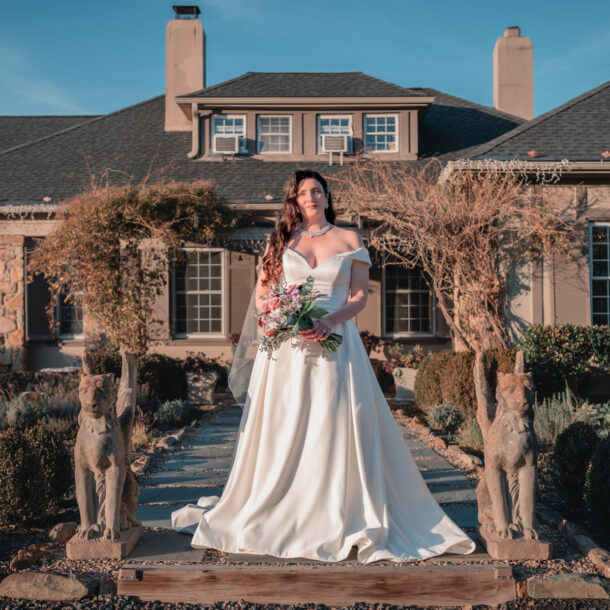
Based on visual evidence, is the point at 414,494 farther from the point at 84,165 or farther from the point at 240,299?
the point at 84,165

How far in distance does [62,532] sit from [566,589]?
3073 millimetres

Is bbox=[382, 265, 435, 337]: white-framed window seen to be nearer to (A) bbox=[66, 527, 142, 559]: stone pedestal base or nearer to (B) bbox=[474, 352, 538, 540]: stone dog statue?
(B) bbox=[474, 352, 538, 540]: stone dog statue

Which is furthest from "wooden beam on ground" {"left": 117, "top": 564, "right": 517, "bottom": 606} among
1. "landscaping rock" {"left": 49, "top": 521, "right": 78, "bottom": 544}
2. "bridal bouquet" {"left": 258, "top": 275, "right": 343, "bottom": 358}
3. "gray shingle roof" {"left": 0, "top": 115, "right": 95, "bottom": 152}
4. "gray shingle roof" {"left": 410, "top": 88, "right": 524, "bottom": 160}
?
"gray shingle roof" {"left": 0, "top": 115, "right": 95, "bottom": 152}

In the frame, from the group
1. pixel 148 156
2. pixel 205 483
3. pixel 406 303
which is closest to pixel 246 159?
pixel 148 156

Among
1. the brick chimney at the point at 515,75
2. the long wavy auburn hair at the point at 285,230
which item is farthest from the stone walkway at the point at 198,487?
the brick chimney at the point at 515,75

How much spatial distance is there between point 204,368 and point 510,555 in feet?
26.4

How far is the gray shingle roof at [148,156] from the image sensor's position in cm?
1251

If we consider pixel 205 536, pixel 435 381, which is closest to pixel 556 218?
pixel 435 381

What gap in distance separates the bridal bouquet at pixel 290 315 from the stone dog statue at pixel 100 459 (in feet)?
3.11

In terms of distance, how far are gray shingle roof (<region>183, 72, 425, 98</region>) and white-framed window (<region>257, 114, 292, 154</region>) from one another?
57cm

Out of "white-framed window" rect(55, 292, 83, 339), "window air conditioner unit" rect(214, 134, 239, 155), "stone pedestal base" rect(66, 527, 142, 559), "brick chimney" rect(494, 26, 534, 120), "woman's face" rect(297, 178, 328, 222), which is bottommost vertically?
"stone pedestal base" rect(66, 527, 142, 559)

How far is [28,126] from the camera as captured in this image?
17.1m

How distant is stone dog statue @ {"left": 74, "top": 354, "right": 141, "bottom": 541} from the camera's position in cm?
345

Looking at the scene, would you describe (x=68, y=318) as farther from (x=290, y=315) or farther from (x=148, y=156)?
(x=290, y=315)
